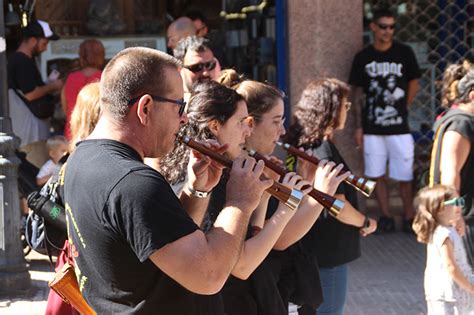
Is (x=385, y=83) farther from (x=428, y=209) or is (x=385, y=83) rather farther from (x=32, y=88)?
(x=428, y=209)

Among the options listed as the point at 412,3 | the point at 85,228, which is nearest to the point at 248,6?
the point at 412,3

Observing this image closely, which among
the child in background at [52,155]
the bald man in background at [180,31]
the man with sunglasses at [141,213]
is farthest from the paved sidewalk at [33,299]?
the man with sunglasses at [141,213]

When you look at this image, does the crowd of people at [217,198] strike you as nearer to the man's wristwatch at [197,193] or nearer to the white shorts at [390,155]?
the man's wristwatch at [197,193]

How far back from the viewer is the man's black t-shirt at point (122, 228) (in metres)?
2.45

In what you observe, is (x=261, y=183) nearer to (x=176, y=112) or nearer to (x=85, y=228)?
(x=176, y=112)

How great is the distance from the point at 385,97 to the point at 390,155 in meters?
0.55

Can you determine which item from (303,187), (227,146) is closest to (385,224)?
(303,187)

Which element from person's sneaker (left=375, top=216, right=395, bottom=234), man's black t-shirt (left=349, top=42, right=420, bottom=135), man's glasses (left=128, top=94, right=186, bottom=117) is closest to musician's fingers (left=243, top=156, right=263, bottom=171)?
man's glasses (left=128, top=94, right=186, bottom=117)

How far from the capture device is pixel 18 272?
6.62 meters

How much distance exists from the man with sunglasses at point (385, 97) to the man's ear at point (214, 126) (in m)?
4.96

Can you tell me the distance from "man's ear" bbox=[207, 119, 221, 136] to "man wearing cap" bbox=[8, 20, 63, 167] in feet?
16.0

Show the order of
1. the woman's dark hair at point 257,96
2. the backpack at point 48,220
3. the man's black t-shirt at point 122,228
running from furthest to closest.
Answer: the woman's dark hair at point 257,96
the backpack at point 48,220
the man's black t-shirt at point 122,228

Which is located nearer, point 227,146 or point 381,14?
point 227,146

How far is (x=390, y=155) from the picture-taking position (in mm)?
8570
